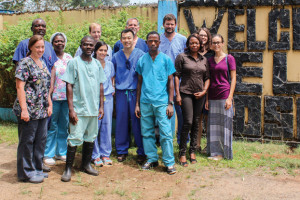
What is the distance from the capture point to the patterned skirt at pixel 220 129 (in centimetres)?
478

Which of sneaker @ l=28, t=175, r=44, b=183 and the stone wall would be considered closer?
sneaker @ l=28, t=175, r=44, b=183

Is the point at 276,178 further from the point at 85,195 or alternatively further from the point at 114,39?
the point at 114,39

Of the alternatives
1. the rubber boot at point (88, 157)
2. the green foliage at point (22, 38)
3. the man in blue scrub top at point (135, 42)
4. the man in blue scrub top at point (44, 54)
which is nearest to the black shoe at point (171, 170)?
the rubber boot at point (88, 157)

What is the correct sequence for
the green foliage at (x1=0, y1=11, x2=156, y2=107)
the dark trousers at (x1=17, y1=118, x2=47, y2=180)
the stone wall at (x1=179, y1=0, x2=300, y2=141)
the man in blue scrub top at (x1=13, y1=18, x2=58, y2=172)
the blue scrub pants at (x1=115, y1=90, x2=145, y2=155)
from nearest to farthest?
the dark trousers at (x1=17, y1=118, x2=47, y2=180), the man in blue scrub top at (x1=13, y1=18, x2=58, y2=172), the blue scrub pants at (x1=115, y1=90, x2=145, y2=155), the stone wall at (x1=179, y1=0, x2=300, y2=141), the green foliage at (x1=0, y1=11, x2=156, y2=107)

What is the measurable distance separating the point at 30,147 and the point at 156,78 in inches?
70.1

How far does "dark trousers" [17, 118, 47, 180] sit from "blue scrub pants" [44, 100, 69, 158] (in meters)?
0.56

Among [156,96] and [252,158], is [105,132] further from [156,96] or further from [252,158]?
[252,158]

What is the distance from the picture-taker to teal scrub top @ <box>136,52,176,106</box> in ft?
14.0

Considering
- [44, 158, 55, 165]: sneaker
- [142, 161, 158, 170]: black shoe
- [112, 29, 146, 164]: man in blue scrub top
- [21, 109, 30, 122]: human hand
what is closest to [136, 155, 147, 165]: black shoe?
[112, 29, 146, 164]: man in blue scrub top

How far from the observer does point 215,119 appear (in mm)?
4859

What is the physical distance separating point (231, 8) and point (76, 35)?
3.18 m

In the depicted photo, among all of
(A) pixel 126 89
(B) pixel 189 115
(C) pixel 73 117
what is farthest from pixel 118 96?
(B) pixel 189 115

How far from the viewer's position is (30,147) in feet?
12.4

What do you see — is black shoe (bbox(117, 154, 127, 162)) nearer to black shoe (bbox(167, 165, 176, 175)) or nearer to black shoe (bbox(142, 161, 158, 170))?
black shoe (bbox(142, 161, 158, 170))
